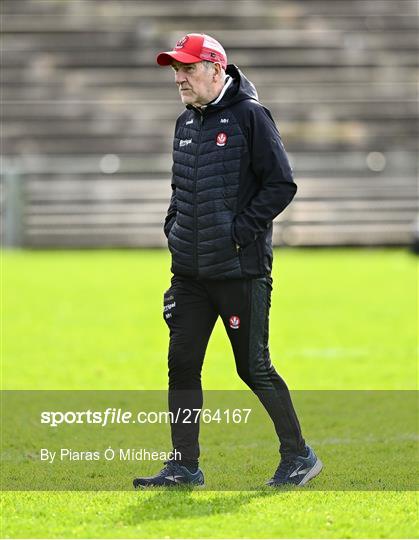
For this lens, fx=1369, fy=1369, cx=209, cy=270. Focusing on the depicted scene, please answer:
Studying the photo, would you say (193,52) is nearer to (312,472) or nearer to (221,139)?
(221,139)

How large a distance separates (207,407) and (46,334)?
4.01 m

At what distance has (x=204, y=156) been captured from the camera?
18.1 ft

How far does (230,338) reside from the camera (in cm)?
562

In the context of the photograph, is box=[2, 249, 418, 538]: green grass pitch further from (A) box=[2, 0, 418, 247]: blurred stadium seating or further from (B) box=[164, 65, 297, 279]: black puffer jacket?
(A) box=[2, 0, 418, 247]: blurred stadium seating

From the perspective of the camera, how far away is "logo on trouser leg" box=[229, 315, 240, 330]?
557cm

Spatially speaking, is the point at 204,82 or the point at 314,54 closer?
the point at 204,82

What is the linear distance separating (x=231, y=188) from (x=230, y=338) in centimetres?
62

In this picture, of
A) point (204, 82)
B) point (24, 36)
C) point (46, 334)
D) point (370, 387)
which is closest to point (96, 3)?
point (24, 36)

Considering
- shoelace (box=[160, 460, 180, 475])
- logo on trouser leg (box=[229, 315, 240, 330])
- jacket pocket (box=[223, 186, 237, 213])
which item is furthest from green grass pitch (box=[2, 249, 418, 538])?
jacket pocket (box=[223, 186, 237, 213])

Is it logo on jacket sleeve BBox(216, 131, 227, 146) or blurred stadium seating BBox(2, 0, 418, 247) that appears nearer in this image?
logo on jacket sleeve BBox(216, 131, 227, 146)

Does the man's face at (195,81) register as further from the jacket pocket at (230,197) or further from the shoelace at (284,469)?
the shoelace at (284,469)

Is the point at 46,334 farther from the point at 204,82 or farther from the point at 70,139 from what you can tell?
the point at 70,139

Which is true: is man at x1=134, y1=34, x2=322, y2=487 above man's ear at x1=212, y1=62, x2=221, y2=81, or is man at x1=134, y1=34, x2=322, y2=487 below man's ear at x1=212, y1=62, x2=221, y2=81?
below

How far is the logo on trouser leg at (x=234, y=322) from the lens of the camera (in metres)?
5.57
